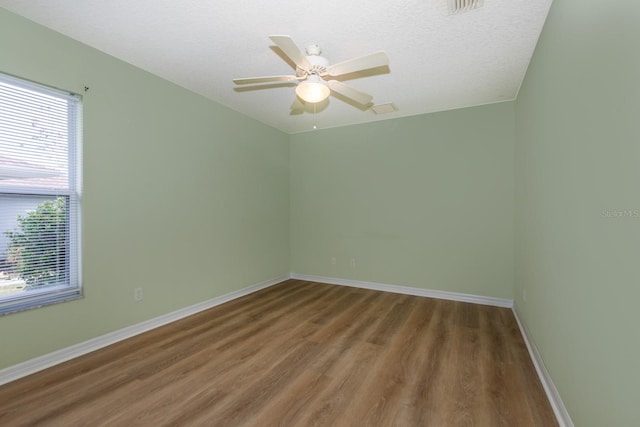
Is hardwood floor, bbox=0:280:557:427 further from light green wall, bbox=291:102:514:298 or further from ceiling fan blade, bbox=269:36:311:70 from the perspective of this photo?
ceiling fan blade, bbox=269:36:311:70

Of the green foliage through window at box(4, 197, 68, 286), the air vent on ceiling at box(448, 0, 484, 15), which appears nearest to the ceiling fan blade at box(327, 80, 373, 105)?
the air vent on ceiling at box(448, 0, 484, 15)

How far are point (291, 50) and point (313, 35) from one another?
0.57m

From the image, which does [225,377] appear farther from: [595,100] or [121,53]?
[121,53]

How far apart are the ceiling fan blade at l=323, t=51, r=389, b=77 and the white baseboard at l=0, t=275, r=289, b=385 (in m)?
2.96

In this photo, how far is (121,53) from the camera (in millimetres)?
2562

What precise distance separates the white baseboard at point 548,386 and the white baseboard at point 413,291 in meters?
0.94

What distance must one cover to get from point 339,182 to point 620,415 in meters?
3.95

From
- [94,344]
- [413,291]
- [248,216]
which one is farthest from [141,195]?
[413,291]

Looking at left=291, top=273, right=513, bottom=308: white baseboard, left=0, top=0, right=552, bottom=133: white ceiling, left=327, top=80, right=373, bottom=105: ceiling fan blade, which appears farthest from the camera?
left=291, top=273, right=513, bottom=308: white baseboard

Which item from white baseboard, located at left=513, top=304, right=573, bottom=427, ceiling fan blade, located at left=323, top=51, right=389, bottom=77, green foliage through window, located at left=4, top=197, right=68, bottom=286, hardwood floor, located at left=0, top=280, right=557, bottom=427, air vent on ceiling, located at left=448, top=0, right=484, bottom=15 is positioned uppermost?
air vent on ceiling, located at left=448, top=0, right=484, bottom=15

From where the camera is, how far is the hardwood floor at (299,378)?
5.59ft

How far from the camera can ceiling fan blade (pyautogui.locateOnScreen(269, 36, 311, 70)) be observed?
1715mm

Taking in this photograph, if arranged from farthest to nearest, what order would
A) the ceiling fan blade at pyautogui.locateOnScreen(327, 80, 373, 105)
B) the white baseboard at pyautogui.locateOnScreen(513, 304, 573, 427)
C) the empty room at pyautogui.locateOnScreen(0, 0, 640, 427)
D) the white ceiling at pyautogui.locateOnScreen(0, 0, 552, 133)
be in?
the ceiling fan blade at pyautogui.locateOnScreen(327, 80, 373, 105), the white ceiling at pyautogui.locateOnScreen(0, 0, 552, 133), the white baseboard at pyautogui.locateOnScreen(513, 304, 573, 427), the empty room at pyautogui.locateOnScreen(0, 0, 640, 427)

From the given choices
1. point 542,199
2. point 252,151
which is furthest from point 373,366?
point 252,151
